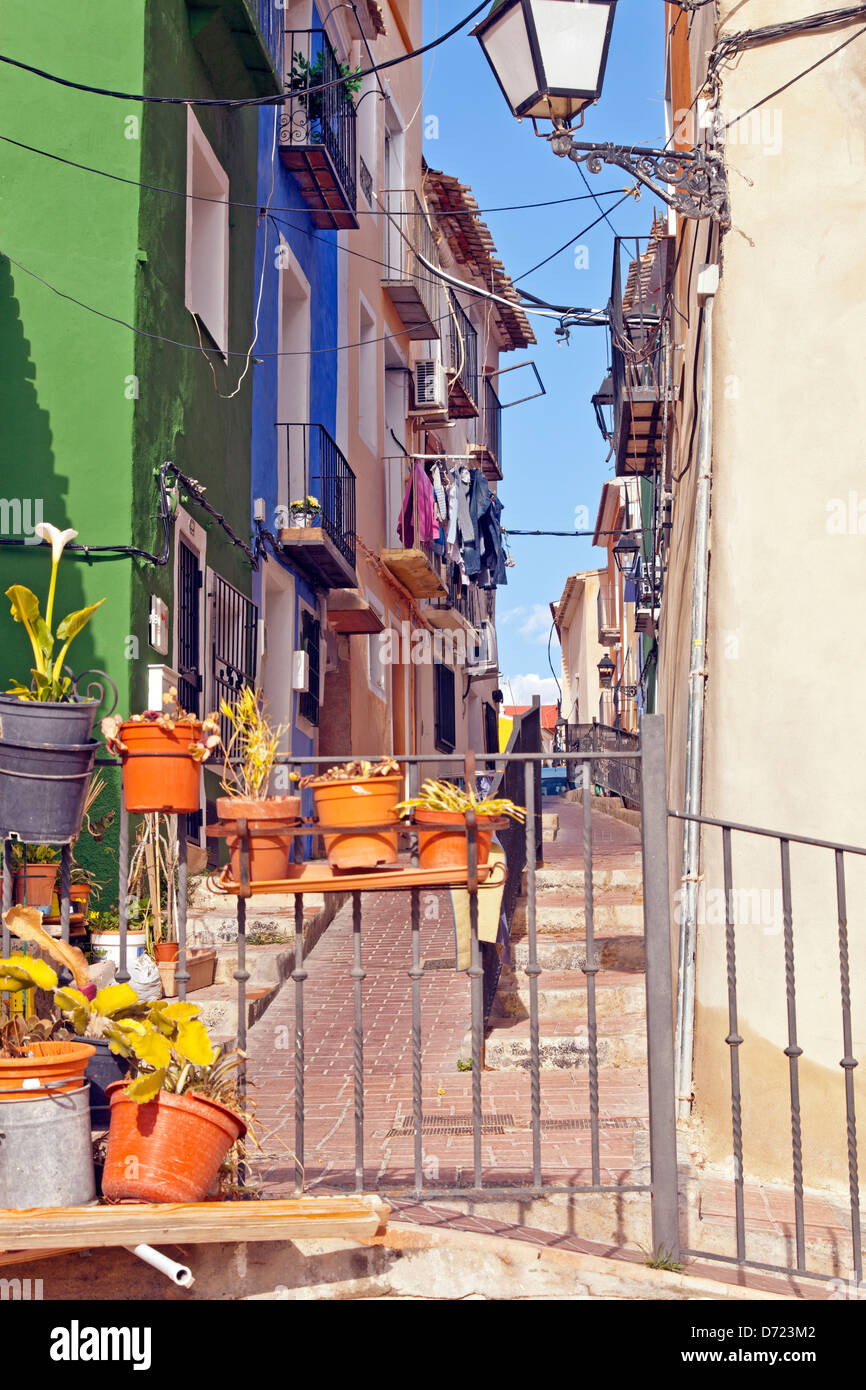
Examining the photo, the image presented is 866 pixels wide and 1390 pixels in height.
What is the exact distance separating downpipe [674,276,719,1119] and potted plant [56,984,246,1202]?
3.10 metres

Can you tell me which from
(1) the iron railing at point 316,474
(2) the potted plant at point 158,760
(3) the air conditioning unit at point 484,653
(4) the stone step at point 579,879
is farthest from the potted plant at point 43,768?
(3) the air conditioning unit at point 484,653

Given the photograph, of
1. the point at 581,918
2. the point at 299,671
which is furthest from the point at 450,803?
the point at 299,671

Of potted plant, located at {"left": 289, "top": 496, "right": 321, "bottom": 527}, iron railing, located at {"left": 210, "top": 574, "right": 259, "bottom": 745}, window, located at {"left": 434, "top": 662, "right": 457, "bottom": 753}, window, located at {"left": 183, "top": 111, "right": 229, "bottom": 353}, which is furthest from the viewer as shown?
window, located at {"left": 434, "top": 662, "right": 457, "bottom": 753}

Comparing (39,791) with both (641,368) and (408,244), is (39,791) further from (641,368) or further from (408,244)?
(408,244)

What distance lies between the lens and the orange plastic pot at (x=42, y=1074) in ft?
11.9

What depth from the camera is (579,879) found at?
10000mm

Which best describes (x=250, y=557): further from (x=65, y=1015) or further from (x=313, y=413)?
(x=65, y=1015)

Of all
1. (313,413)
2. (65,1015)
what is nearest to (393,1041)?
(65,1015)

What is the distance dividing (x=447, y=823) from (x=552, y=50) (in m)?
3.58

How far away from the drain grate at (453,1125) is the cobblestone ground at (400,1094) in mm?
13

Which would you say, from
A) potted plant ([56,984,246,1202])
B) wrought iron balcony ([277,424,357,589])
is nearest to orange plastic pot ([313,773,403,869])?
potted plant ([56,984,246,1202])

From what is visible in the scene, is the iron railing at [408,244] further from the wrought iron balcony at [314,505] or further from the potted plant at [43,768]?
the potted plant at [43,768]

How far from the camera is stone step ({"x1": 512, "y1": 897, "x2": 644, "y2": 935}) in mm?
9125

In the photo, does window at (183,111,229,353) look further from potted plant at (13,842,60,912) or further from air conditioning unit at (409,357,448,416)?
air conditioning unit at (409,357,448,416)
